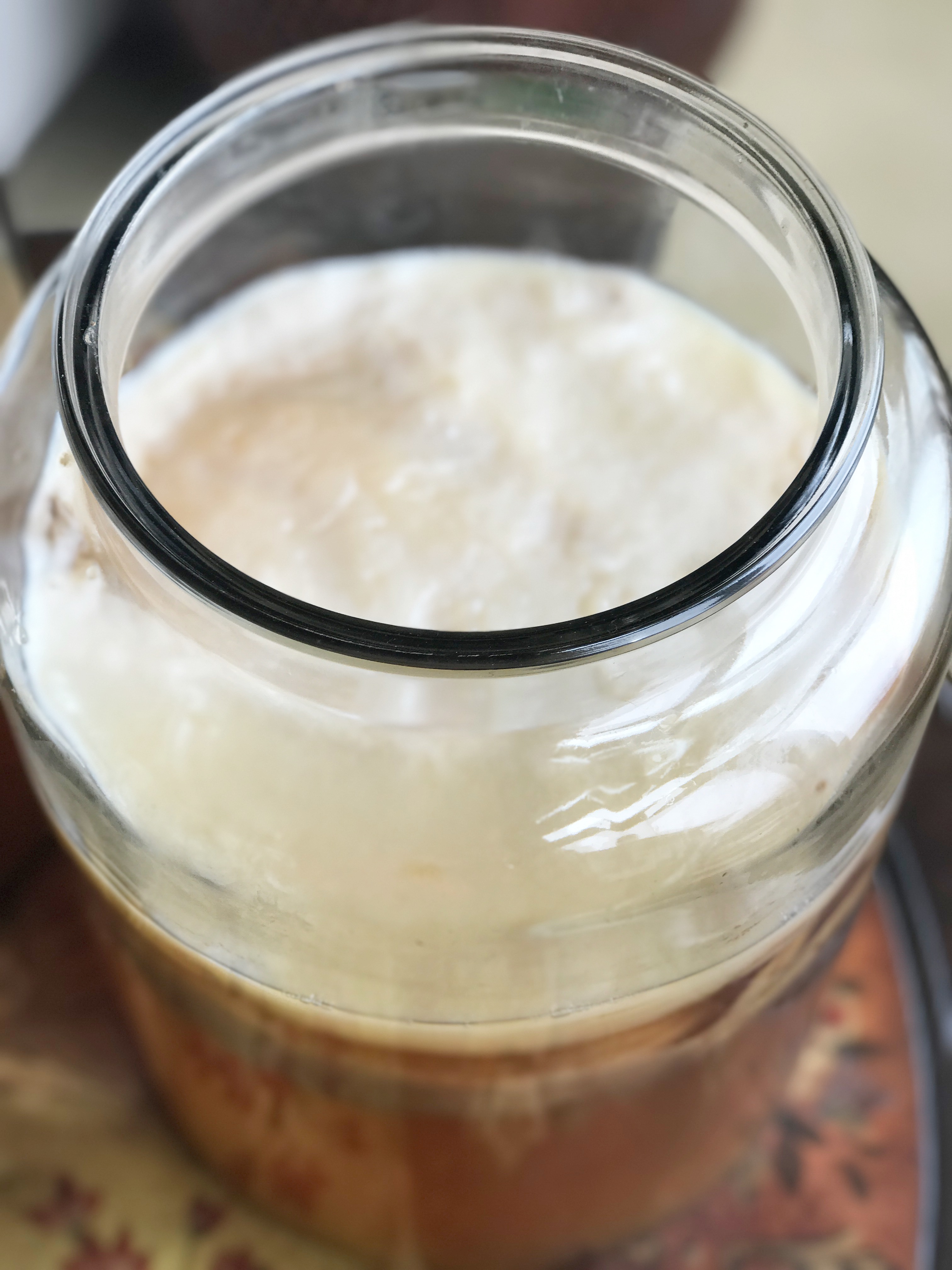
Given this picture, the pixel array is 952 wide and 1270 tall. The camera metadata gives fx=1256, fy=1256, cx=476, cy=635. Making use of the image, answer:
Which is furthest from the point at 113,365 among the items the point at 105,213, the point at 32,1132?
the point at 32,1132

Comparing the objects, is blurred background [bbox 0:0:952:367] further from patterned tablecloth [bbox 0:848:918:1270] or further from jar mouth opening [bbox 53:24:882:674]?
patterned tablecloth [bbox 0:848:918:1270]

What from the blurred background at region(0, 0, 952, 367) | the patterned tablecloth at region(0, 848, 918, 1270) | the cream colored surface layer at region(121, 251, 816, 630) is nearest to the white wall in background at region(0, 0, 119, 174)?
the blurred background at region(0, 0, 952, 367)

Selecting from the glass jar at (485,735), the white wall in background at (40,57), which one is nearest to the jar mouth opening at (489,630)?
the glass jar at (485,735)

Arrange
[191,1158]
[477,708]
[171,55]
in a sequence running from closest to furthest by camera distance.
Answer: [477,708] < [191,1158] < [171,55]

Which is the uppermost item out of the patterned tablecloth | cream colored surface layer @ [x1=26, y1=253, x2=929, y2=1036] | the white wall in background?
cream colored surface layer @ [x1=26, y1=253, x2=929, y2=1036]

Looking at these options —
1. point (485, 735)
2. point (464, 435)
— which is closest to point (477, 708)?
point (485, 735)

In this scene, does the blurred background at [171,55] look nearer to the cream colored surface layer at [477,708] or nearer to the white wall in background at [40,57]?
the white wall in background at [40,57]

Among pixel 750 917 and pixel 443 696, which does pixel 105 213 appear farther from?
pixel 750 917

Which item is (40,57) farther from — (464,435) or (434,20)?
(464,435)
